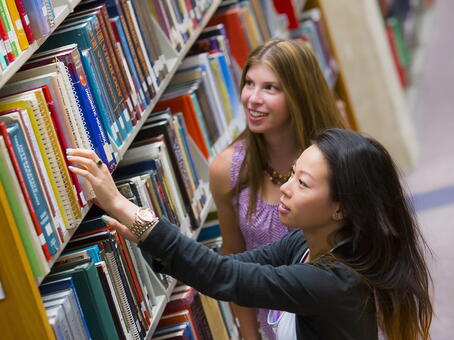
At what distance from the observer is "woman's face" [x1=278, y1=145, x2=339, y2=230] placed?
7.00 ft

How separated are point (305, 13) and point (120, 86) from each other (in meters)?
3.00

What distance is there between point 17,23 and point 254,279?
75cm

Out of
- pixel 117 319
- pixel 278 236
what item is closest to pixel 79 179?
pixel 117 319

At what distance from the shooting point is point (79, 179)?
2.16 meters

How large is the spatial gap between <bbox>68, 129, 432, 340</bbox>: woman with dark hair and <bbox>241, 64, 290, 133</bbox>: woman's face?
63cm

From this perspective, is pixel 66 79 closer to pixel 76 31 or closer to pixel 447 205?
pixel 76 31

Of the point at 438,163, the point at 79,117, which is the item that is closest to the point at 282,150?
the point at 79,117

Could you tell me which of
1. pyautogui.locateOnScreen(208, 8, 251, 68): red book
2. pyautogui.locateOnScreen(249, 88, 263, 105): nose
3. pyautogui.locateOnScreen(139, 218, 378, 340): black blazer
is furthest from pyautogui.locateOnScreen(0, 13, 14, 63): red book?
pyautogui.locateOnScreen(208, 8, 251, 68): red book

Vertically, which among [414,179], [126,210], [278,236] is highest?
[126,210]

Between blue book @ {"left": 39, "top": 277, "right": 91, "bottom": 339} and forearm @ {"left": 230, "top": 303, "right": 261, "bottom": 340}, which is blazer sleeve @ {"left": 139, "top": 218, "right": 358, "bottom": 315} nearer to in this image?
blue book @ {"left": 39, "top": 277, "right": 91, "bottom": 339}

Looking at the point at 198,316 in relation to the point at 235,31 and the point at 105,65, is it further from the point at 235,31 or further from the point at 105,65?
the point at 235,31

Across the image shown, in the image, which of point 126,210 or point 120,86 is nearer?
point 126,210

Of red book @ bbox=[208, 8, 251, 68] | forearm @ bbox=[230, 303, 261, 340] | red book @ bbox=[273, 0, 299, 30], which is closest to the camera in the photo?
forearm @ bbox=[230, 303, 261, 340]

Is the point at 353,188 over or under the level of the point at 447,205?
over
